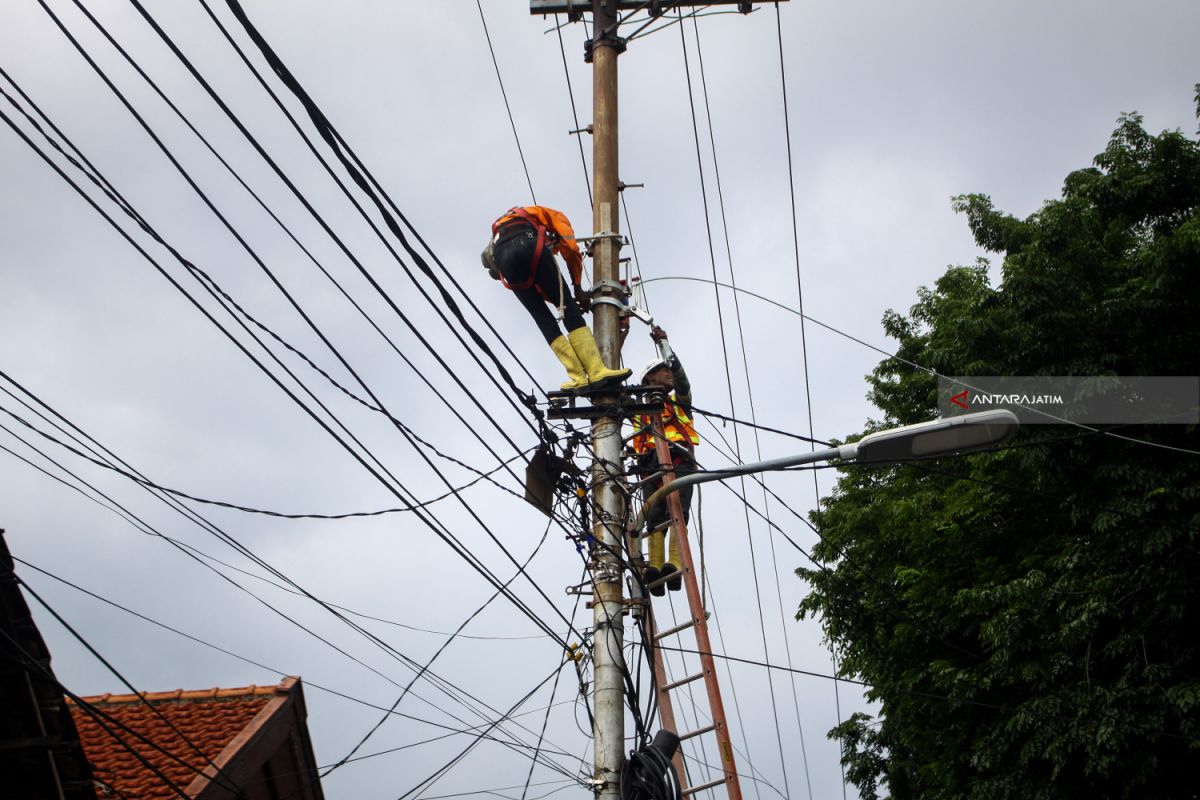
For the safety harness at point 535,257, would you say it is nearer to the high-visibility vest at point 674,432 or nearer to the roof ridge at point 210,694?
the high-visibility vest at point 674,432

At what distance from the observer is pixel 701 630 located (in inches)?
316

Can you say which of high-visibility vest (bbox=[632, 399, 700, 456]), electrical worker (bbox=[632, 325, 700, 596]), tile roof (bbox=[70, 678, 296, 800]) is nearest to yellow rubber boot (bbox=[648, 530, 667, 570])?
electrical worker (bbox=[632, 325, 700, 596])

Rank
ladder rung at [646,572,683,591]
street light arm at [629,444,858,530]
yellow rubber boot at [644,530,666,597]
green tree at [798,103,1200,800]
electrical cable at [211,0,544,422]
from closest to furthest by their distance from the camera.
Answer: electrical cable at [211,0,544,422]
street light arm at [629,444,858,530]
ladder rung at [646,572,683,591]
yellow rubber boot at [644,530,666,597]
green tree at [798,103,1200,800]

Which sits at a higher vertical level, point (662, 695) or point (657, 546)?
point (657, 546)

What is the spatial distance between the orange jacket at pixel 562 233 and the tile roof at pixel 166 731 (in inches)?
188

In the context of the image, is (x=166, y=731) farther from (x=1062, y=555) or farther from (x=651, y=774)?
(x=1062, y=555)

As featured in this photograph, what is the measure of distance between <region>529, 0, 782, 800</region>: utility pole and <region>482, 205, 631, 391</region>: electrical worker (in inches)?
7.8

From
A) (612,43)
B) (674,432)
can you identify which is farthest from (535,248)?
(674,432)

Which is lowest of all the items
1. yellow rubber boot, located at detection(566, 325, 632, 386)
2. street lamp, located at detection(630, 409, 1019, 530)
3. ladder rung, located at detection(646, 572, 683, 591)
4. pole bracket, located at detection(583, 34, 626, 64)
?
street lamp, located at detection(630, 409, 1019, 530)

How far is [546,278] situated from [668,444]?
227 centimetres

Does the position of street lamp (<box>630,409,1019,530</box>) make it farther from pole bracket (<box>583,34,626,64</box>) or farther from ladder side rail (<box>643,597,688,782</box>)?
pole bracket (<box>583,34,626,64</box>)

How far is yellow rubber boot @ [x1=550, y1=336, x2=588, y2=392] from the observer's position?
24.5 feet

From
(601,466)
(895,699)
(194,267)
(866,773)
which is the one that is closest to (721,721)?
(601,466)

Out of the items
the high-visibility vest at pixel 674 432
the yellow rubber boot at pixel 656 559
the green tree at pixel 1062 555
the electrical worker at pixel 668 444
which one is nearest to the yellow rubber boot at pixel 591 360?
the electrical worker at pixel 668 444
